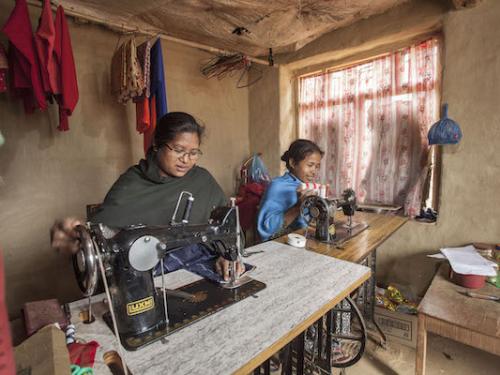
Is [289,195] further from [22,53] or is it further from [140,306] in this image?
[22,53]

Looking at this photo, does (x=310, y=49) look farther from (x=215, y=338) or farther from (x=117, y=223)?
(x=215, y=338)

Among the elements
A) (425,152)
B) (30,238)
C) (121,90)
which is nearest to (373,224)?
(425,152)

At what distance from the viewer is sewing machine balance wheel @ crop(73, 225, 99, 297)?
784 mm

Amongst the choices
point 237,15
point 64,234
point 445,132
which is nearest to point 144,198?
point 64,234

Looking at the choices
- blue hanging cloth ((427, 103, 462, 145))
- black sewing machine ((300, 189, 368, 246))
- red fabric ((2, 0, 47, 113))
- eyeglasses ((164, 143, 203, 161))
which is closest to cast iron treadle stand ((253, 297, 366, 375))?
black sewing machine ((300, 189, 368, 246))

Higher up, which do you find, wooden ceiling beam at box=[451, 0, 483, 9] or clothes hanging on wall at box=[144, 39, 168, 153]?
wooden ceiling beam at box=[451, 0, 483, 9]

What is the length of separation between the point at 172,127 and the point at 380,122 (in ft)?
7.65

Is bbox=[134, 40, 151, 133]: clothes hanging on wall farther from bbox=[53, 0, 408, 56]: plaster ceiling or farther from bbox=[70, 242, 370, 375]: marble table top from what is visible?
bbox=[70, 242, 370, 375]: marble table top

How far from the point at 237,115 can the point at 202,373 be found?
3531 mm

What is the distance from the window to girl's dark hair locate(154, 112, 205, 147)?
7.13 ft

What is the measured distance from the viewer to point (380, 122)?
3.00 meters

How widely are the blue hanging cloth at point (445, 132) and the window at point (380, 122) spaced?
1.01 ft

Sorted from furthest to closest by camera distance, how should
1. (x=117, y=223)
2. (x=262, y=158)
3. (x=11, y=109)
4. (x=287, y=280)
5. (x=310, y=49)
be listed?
(x=262, y=158) → (x=310, y=49) → (x=11, y=109) → (x=117, y=223) → (x=287, y=280)

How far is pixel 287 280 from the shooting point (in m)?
1.21
